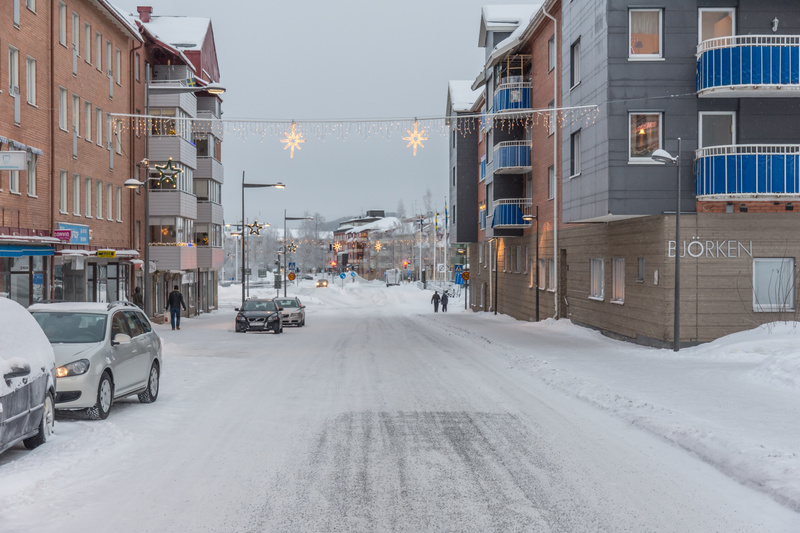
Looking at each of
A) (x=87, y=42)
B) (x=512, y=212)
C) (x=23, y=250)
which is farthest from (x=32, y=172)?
(x=512, y=212)

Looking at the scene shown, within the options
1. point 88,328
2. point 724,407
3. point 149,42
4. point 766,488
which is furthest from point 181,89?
point 766,488

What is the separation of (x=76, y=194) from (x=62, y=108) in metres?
3.23

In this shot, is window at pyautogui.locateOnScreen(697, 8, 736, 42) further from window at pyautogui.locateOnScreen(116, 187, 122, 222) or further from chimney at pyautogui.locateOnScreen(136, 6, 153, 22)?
chimney at pyautogui.locateOnScreen(136, 6, 153, 22)

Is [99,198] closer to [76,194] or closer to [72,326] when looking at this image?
[76,194]

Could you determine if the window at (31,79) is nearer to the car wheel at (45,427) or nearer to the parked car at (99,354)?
the parked car at (99,354)

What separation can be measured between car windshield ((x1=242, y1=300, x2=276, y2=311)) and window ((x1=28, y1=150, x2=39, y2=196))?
369 inches

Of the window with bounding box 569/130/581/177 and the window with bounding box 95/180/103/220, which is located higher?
the window with bounding box 569/130/581/177

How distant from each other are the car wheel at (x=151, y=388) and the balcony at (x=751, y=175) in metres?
14.1

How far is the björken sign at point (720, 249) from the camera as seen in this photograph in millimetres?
20359

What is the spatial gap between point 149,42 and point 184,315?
15105 mm

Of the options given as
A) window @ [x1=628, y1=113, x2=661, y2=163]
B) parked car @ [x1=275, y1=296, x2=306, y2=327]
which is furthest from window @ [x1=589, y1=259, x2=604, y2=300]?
parked car @ [x1=275, y1=296, x2=306, y2=327]

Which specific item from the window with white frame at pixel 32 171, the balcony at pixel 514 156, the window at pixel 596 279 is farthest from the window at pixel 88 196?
the window at pixel 596 279

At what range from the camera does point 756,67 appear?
65.9 feet

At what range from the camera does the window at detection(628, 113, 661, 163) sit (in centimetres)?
2170
